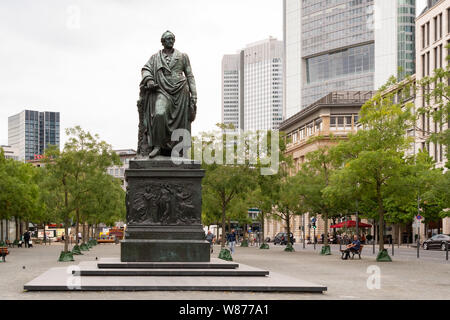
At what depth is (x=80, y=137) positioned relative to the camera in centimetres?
4247

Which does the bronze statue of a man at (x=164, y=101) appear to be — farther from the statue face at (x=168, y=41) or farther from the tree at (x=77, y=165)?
the tree at (x=77, y=165)

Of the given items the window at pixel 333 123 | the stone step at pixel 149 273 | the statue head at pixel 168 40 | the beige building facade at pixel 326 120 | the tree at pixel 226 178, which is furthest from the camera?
the window at pixel 333 123

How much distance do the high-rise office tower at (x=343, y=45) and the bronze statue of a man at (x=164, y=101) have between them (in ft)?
397

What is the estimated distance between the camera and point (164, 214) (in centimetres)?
1938

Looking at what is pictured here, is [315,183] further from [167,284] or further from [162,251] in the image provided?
[167,284]

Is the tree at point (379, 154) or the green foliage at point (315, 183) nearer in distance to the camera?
the tree at point (379, 154)

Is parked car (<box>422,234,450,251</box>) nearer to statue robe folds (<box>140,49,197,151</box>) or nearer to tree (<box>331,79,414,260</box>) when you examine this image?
tree (<box>331,79,414,260</box>)

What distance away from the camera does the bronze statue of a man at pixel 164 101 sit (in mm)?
20391

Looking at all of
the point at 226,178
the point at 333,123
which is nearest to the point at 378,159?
the point at 226,178

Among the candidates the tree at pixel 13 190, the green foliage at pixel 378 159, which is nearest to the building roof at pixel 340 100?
the tree at pixel 13 190

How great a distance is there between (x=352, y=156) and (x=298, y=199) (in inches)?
514

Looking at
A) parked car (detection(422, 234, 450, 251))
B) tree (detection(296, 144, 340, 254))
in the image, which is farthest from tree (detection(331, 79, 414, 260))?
parked car (detection(422, 234, 450, 251))

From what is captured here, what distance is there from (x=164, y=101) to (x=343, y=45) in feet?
442

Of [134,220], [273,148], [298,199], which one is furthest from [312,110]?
[134,220]
